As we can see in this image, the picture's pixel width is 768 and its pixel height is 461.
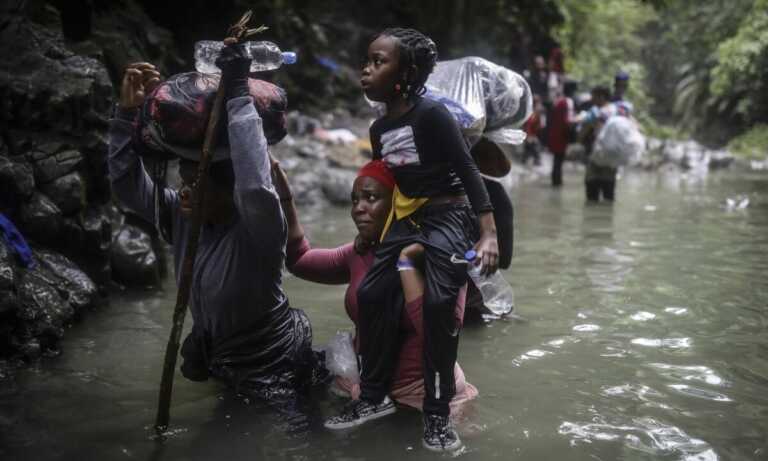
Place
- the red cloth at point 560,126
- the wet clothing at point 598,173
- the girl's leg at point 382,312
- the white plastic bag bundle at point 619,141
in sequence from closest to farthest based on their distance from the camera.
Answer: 1. the girl's leg at point 382,312
2. the white plastic bag bundle at point 619,141
3. the wet clothing at point 598,173
4. the red cloth at point 560,126

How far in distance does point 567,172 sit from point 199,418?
50.1 feet

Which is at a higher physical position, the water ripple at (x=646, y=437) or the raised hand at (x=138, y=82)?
the raised hand at (x=138, y=82)

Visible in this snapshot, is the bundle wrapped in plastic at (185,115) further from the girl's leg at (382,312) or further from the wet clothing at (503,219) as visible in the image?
the wet clothing at (503,219)

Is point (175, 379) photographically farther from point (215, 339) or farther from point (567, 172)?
point (567, 172)

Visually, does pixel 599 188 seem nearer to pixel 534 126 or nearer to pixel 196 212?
pixel 534 126

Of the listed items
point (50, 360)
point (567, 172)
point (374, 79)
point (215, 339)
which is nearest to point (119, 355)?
point (50, 360)

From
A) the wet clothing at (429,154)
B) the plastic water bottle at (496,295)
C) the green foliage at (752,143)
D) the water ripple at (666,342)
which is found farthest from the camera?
the green foliage at (752,143)

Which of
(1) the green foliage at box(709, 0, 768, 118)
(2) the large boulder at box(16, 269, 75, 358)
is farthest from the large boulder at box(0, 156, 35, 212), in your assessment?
(1) the green foliage at box(709, 0, 768, 118)

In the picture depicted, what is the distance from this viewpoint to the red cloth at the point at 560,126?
39.7 feet

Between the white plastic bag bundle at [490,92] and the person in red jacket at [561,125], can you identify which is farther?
the person in red jacket at [561,125]

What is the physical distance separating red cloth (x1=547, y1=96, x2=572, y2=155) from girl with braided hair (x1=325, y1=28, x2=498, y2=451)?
31.1ft

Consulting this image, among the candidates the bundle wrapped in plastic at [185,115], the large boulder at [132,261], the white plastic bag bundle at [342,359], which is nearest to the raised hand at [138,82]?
the bundle wrapped in plastic at [185,115]

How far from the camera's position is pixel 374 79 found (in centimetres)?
292

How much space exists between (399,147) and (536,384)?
123 centimetres
